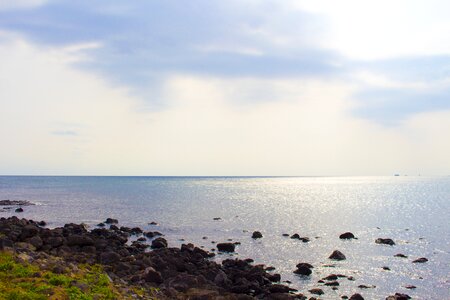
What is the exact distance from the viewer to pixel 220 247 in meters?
43.1

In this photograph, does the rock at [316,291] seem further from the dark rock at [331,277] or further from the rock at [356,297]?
the dark rock at [331,277]

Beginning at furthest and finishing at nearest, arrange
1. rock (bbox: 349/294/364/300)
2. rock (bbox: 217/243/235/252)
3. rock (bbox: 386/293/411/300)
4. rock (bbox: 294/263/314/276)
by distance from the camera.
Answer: rock (bbox: 217/243/235/252) < rock (bbox: 294/263/314/276) < rock (bbox: 386/293/411/300) < rock (bbox: 349/294/364/300)

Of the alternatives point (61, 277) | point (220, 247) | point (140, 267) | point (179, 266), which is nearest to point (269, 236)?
point (220, 247)

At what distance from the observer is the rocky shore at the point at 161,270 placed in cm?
2327

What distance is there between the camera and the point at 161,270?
29.2 meters

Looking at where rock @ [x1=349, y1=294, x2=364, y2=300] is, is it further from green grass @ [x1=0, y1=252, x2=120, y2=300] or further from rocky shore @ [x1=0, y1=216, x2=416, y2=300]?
green grass @ [x1=0, y1=252, x2=120, y2=300]

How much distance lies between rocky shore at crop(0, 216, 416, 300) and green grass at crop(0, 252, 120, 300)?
0.81m

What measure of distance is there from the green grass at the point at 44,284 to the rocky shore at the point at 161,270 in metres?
0.81

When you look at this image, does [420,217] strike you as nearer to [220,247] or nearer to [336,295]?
[220,247]

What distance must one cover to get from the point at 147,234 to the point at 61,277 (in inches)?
1326

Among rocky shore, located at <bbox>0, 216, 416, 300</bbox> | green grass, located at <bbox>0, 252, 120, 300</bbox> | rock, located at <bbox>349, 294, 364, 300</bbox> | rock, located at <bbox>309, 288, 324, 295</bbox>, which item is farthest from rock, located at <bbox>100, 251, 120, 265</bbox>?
rock, located at <bbox>349, 294, 364, 300</bbox>

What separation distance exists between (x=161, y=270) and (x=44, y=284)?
42.0 ft

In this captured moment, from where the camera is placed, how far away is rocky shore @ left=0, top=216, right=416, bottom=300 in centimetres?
2327

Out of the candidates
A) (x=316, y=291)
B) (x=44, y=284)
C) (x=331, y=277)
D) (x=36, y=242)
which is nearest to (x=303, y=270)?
(x=331, y=277)
